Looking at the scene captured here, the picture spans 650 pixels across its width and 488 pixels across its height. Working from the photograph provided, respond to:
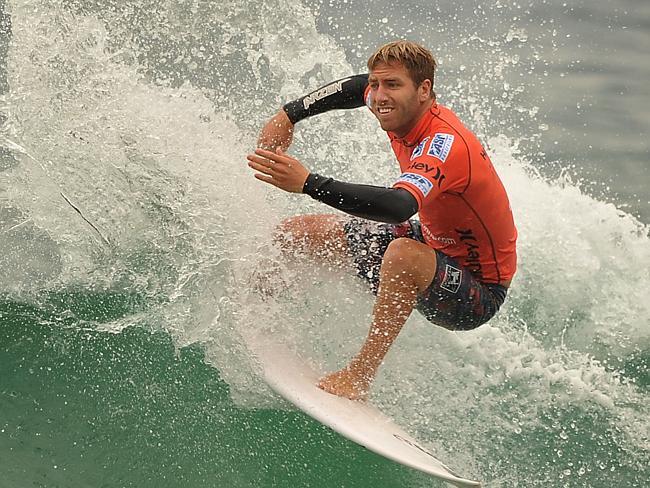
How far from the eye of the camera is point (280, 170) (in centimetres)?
344

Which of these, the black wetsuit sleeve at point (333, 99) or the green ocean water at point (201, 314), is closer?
the green ocean water at point (201, 314)

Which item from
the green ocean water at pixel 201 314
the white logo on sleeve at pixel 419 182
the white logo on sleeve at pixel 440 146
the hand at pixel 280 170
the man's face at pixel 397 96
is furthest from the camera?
the green ocean water at pixel 201 314

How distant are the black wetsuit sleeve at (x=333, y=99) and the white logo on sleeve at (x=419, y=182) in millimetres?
1004

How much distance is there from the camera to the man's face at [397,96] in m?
3.79

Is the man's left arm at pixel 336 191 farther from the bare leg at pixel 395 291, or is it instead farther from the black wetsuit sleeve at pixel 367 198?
the bare leg at pixel 395 291

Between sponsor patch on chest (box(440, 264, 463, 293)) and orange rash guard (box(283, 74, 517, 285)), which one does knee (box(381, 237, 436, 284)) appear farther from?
orange rash guard (box(283, 74, 517, 285))

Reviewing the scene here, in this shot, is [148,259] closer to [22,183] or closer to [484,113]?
[22,183]

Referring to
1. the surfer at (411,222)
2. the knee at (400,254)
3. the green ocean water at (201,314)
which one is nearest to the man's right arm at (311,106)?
the surfer at (411,222)

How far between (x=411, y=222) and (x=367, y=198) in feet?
3.23

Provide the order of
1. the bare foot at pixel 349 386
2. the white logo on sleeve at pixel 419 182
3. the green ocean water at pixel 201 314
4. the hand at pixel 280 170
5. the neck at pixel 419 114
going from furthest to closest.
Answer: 1. the green ocean water at pixel 201 314
2. the bare foot at pixel 349 386
3. the neck at pixel 419 114
4. the white logo on sleeve at pixel 419 182
5. the hand at pixel 280 170

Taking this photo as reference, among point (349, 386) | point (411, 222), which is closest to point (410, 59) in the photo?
point (411, 222)

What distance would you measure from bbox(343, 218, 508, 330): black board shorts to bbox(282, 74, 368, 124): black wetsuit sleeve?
0.66 meters

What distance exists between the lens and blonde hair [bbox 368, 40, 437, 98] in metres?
3.76

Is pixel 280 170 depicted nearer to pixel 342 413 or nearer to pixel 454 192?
pixel 454 192
